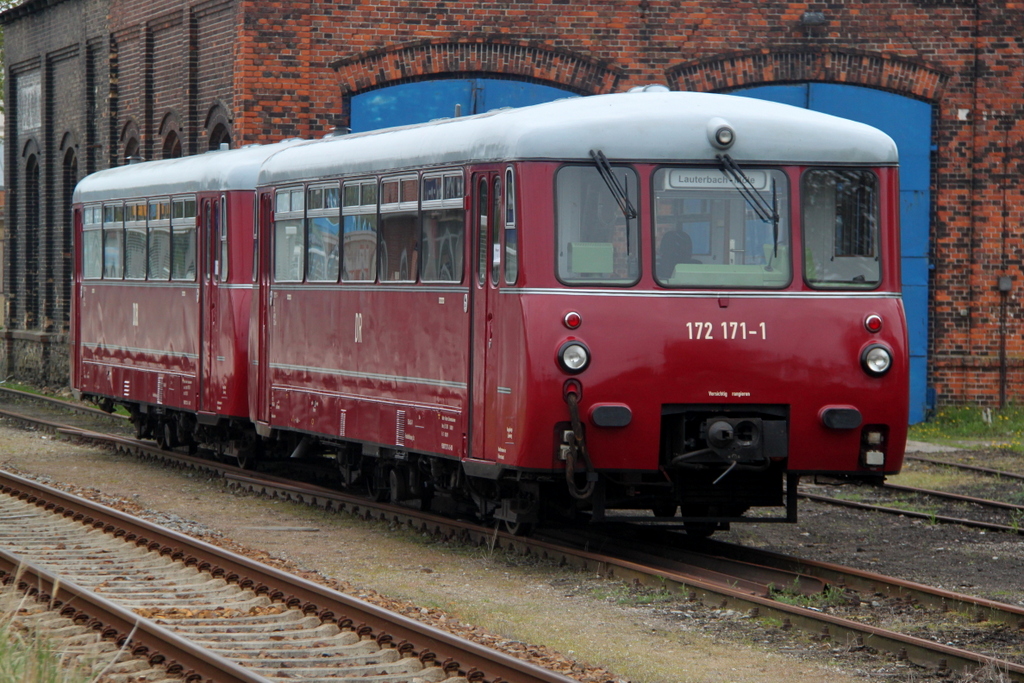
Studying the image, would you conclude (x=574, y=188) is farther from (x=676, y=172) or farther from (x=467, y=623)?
(x=467, y=623)

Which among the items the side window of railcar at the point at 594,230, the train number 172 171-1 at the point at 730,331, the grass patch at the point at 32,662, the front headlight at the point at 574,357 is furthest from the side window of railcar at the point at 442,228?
the grass patch at the point at 32,662

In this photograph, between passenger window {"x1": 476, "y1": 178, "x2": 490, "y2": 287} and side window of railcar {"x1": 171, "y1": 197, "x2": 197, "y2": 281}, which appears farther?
side window of railcar {"x1": 171, "y1": 197, "x2": 197, "y2": 281}

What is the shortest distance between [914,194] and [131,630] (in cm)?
1595

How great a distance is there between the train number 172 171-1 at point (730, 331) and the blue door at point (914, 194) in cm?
1216

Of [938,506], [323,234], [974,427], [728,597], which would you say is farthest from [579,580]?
[974,427]

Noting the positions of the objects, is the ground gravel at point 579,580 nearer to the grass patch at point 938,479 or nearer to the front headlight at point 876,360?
the front headlight at point 876,360

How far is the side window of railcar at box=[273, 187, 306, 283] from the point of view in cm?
1373

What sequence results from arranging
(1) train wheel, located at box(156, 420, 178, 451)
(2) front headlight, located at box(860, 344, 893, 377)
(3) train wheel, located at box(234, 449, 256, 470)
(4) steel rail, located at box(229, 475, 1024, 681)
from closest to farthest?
(4) steel rail, located at box(229, 475, 1024, 681)
(2) front headlight, located at box(860, 344, 893, 377)
(3) train wheel, located at box(234, 449, 256, 470)
(1) train wheel, located at box(156, 420, 178, 451)

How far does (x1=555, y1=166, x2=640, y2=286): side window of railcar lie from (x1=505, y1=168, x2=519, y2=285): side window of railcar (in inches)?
11.2

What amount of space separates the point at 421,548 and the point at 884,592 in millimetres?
3504

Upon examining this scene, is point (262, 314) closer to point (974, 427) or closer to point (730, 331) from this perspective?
point (730, 331)

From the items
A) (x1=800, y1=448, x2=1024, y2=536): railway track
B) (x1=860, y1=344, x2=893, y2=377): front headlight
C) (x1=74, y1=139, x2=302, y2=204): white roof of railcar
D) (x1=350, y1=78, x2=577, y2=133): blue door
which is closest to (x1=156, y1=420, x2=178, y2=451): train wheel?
(x1=74, y1=139, x2=302, y2=204): white roof of railcar

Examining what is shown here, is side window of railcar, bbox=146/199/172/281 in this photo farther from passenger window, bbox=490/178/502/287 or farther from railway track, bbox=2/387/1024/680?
passenger window, bbox=490/178/502/287

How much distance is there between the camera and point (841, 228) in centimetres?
1023
